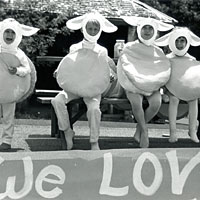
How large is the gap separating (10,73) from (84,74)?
782 mm

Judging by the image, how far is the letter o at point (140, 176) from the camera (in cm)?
489

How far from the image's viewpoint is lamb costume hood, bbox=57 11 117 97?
5.88 metres

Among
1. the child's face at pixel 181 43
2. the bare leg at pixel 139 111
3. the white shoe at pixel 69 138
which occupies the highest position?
the child's face at pixel 181 43

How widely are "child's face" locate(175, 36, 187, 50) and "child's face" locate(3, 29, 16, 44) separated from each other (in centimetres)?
187

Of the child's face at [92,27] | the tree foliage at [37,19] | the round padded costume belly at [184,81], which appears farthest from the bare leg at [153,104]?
the tree foliage at [37,19]

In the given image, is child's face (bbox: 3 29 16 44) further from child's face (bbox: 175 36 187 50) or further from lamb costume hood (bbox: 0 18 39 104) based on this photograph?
child's face (bbox: 175 36 187 50)

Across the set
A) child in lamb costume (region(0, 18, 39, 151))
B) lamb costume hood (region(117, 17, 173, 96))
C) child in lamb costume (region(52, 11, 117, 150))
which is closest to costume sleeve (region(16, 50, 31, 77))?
child in lamb costume (region(0, 18, 39, 151))

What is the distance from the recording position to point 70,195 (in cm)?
474

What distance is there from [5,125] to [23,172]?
138cm

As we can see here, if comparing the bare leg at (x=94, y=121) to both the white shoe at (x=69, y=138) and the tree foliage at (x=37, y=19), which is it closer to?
the white shoe at (x=69, y=138)

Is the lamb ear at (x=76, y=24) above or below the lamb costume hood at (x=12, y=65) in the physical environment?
above

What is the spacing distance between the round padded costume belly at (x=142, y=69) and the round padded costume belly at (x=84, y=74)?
22 cm

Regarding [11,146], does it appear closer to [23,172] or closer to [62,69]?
[62,69]

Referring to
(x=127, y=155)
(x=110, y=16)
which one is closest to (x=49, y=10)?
(x=110, y=16)
